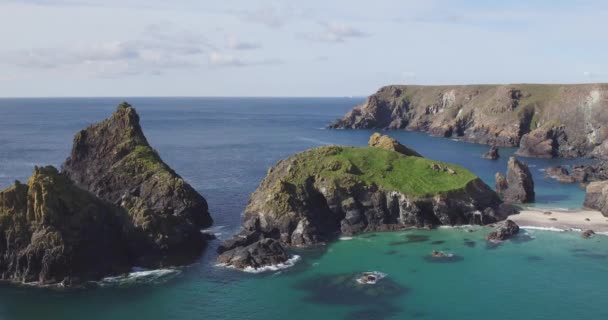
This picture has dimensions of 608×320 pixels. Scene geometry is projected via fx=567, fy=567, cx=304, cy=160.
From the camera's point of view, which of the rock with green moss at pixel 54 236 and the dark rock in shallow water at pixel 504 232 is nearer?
the rock with green moss at pixel 54 236

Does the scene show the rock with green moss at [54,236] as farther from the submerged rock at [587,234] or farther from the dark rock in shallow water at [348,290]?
the submerged rock at [587,234]

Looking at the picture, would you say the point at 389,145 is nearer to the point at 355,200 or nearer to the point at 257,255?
the point at 355,200

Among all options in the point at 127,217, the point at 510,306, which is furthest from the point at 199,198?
the point at 510,306

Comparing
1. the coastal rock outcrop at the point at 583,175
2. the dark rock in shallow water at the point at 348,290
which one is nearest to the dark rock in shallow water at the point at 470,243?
the dark rock in shallow water at the point at 348,290

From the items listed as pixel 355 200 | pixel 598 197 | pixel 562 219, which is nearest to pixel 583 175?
pixel 598 197

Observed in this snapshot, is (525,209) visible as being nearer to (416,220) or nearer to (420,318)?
(416,220)
